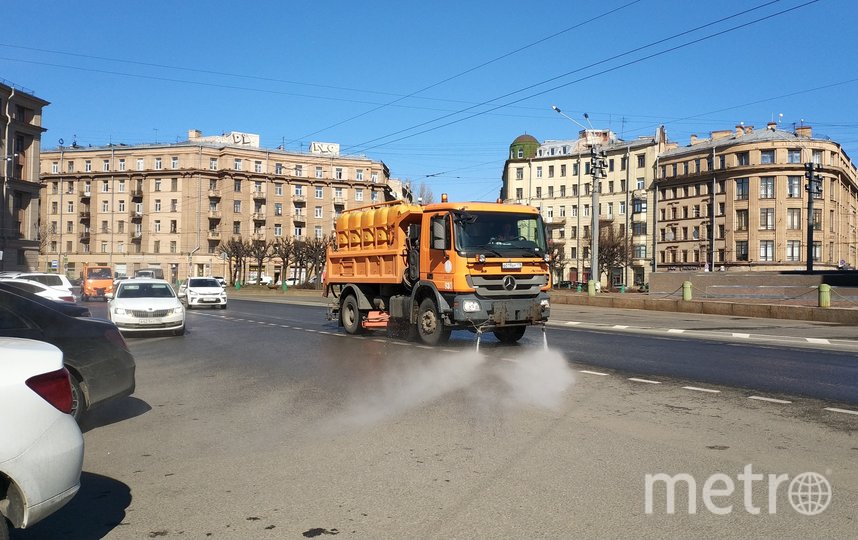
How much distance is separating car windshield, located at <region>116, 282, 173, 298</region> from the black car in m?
11.0

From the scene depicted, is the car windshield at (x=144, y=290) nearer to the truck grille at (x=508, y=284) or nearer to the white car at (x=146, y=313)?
the white car at (x=146, y=313)

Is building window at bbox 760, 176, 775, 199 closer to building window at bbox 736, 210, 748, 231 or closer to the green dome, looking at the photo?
building window at bbox 736, 210, 748, 231

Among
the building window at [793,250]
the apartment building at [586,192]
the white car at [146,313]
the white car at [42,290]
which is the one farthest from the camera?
the apartment building at [586,192]

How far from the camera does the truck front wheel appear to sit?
577 inches

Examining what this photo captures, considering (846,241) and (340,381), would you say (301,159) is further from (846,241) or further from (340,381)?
(340,381)

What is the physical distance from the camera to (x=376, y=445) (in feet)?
21.0

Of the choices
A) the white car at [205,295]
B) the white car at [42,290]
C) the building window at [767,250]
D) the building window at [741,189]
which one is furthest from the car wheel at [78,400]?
the building window at [741,189]

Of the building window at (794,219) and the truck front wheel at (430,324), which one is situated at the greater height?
the building window at (794,219)

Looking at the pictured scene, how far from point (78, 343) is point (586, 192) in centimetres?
9234

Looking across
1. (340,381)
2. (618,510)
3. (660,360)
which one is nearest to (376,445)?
(618,510)

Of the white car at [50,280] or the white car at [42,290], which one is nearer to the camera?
the white car at [42,290]

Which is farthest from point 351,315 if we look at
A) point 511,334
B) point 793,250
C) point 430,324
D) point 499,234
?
point 793,250

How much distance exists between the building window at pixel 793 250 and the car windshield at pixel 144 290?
7338 cm

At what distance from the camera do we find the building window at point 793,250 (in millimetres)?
76250
